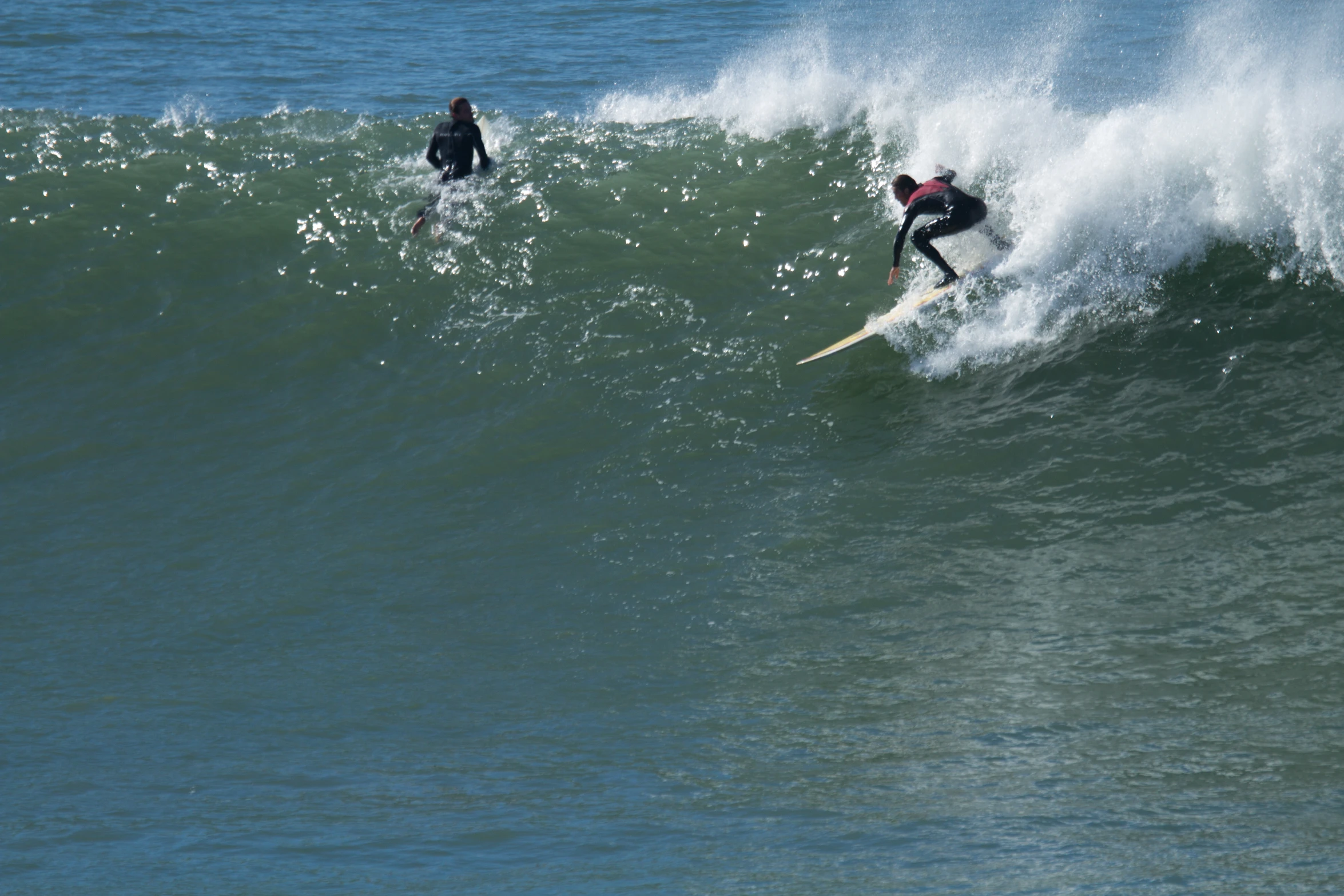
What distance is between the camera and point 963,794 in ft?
18.6

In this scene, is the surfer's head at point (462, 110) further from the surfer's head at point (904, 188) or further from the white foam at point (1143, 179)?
the surfer's head at point (904, 188)

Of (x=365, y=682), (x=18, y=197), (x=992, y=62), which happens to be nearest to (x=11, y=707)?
(x=365, y=682)

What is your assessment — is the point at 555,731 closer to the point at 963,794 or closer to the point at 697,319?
the point at 963,794

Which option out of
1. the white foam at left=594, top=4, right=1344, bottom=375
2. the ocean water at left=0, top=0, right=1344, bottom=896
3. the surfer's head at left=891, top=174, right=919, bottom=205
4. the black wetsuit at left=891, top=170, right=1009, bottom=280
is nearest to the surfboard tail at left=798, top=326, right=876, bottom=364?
the ocean water at left=0, top=0, right=1344, bottom=896

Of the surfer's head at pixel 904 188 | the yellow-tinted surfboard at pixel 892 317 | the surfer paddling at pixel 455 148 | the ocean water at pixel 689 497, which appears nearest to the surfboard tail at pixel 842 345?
the yellow-tinted surfboard at pixel 892 317

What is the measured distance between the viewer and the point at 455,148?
43.0 ft

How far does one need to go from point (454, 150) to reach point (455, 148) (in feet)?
0.07

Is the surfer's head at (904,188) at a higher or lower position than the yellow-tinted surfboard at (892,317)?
higher

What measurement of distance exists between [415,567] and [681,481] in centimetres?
199

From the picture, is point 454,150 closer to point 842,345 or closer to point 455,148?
point 455,148

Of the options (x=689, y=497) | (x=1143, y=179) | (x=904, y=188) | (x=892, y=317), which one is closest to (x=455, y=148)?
(x=904, y=188)

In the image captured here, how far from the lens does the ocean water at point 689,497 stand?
574 centimetres

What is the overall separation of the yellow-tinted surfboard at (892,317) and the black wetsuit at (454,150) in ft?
15.5

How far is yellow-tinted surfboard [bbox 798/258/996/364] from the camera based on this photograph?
34.4 feet
